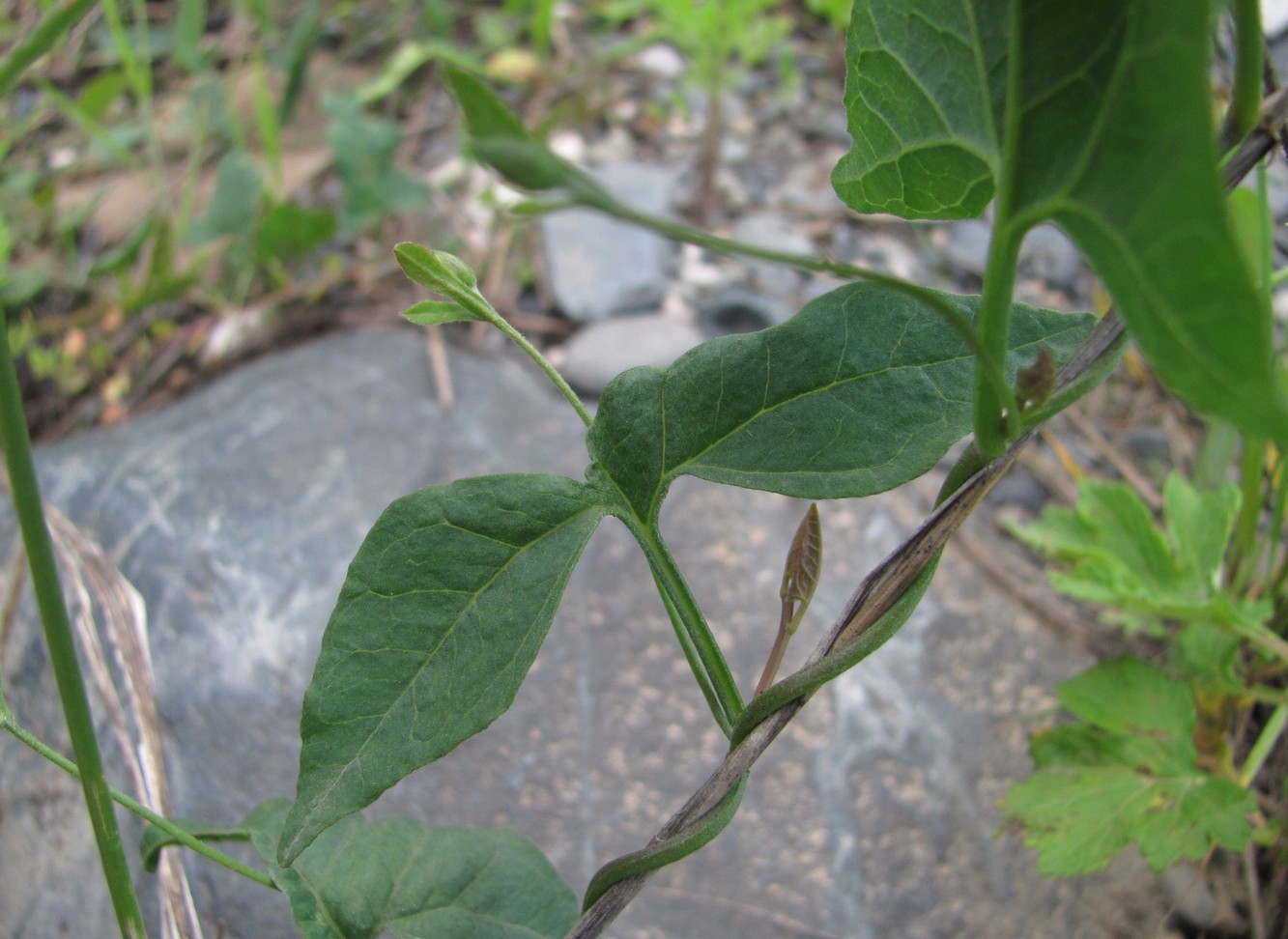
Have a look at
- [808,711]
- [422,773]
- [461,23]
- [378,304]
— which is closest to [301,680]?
[422,773]

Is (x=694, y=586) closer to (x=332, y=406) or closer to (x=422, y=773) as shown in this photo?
(x=422, y=773)

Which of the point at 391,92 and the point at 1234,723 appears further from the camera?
the point at 391,92

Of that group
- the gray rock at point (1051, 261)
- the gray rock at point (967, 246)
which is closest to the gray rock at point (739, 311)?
the gray rock at point (967, 246)

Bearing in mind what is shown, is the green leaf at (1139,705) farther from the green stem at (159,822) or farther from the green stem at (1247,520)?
the green stem at (159,822)

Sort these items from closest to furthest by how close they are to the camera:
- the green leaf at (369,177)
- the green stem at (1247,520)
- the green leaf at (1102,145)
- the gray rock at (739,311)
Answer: the green leaf at (1102,145)
the green stem at (1247,520)
the gray rock at (739,311)
the green leaf at (369,177)

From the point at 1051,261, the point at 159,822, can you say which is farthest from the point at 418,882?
the point at 1051,261

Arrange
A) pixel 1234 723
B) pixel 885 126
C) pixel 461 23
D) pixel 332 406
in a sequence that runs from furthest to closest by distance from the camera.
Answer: pixel 461 23
pixel 332 406
pixel 1234 723
pixel 885 126

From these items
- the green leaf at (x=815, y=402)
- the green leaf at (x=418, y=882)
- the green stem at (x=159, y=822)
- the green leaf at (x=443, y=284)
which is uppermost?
the green leaf at (x=443, y=284)
